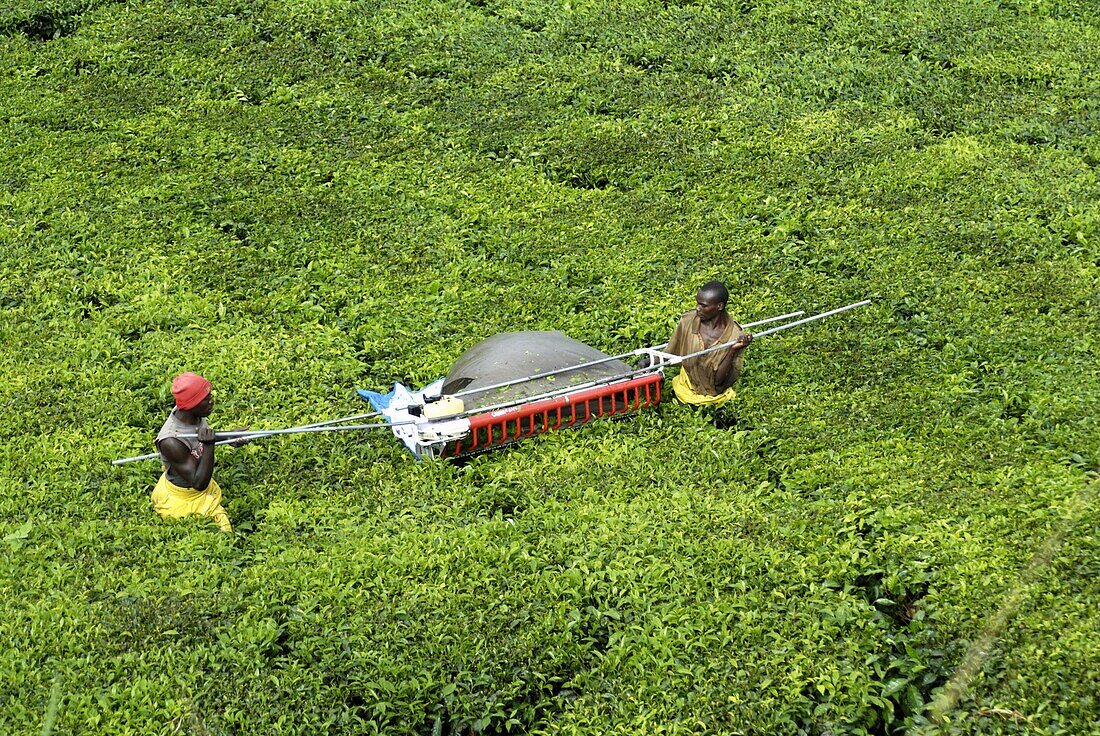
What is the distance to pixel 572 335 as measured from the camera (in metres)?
11.5

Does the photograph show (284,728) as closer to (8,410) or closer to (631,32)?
(8,410)

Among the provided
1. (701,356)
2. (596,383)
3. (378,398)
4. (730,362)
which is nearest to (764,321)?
(730,362)

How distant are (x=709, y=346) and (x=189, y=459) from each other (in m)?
4.10

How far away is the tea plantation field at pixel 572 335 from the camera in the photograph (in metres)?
7.70

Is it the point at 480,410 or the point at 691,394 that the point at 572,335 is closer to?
the point at 691,394

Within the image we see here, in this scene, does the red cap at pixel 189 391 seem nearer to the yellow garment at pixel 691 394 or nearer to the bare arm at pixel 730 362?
the yellow garment at pixel 691 394

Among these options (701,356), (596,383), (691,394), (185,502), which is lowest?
(185,502)

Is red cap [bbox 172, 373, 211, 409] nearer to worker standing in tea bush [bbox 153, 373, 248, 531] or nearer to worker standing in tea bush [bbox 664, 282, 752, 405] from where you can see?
worker standing in tea bush [bbox 153, 373, 248, 531]

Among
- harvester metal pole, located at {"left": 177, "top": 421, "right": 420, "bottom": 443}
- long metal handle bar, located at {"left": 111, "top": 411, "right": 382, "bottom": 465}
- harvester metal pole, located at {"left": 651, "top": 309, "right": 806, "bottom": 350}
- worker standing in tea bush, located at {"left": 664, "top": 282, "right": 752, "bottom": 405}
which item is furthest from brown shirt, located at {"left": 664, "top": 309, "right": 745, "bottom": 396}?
long metal handle bar, located at {"left": 111, "top": 411, "right": 382, "bottom": 465}

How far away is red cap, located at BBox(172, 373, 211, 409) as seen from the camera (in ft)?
29.0

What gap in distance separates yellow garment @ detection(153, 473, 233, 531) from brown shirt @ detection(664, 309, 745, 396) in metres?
3.81

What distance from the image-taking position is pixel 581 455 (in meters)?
9.75

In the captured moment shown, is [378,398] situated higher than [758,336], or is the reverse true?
[758,336]

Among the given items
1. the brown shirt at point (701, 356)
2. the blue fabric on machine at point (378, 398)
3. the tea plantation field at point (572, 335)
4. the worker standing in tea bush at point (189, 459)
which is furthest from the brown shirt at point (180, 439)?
the brown shirt at point (701, 356)
